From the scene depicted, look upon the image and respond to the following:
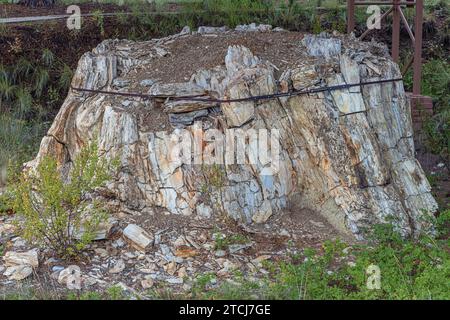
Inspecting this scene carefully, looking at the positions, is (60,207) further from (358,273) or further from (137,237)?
(358,273)

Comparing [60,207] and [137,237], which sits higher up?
[60,207]

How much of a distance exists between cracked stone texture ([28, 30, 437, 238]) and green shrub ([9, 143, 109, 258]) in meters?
0.48

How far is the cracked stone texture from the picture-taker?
6.05m

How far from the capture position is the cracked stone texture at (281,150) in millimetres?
6055

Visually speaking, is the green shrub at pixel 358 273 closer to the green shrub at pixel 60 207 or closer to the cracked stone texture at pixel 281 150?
the cracked stone texture at pixel 281 150

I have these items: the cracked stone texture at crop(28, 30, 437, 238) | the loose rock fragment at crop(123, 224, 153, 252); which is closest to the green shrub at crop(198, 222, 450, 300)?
the cracked stone texture at crop(28, 30, 437, 238)

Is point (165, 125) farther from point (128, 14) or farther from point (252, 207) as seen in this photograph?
point (128, 14)

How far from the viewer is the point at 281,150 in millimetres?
6191

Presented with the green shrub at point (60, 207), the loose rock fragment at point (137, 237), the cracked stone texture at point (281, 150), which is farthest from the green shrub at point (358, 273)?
the green shrub at point (60, 207)

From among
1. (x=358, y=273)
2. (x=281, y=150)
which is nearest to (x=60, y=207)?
(x=281, y=150)

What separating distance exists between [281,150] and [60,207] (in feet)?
6.11

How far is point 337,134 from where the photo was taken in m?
6.18

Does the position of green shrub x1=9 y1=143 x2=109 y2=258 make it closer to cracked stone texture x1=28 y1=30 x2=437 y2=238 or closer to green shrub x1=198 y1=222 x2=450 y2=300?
cracked stone texture x1=28 y1=30 x2=437 y2=238

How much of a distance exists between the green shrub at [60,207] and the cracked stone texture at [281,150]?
484 mm
